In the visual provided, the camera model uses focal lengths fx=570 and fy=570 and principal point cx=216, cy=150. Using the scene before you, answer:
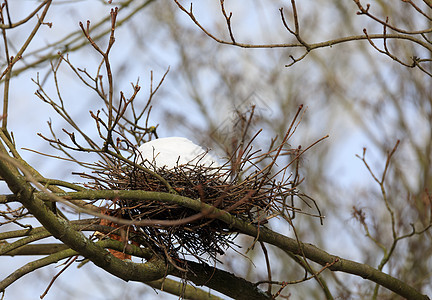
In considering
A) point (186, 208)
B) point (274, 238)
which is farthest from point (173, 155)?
point (274, 238)

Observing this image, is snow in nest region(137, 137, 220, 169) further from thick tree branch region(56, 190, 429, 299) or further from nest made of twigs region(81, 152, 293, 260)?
thick tree branch region(56, 190, 429, 299)

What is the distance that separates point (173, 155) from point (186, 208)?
1.21 feet

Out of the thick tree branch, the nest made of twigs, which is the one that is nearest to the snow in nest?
the nest made of twigs

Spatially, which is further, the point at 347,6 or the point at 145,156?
the point at 347,6

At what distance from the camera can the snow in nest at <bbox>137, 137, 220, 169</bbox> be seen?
2.63 m

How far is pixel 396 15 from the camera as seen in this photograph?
7539 mm

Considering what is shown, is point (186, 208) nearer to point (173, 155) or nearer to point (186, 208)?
point (186, 208)

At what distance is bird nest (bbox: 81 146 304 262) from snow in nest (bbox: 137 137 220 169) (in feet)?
0.15

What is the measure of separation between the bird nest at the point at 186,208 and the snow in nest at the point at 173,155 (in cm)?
5

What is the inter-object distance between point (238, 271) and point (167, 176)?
12.4 feet

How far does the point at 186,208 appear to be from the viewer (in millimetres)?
2379

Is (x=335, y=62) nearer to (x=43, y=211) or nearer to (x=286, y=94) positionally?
(x=286, y=94)

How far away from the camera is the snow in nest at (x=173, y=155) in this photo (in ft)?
8.62

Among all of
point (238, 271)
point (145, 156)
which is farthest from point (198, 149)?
point (238, 271)
